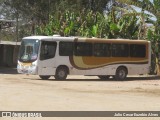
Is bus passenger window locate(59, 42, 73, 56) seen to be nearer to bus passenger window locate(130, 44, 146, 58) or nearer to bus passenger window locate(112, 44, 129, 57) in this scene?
bus passenger window locate(112, 44, 129, 57)

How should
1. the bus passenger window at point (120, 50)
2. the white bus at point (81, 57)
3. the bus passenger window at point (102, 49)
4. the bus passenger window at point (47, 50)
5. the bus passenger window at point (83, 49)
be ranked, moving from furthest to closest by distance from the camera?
the bus passenger window at point (120, 50) < the bus passenger window at point (102, 49) < the bus passenger window at point (83, 49) < the white bus at point (81, 57) < the bus passenger window at point (47, 50)

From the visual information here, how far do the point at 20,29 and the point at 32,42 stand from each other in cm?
3133

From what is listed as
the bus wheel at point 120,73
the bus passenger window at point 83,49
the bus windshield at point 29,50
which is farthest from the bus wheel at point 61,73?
the bus wheel at point 120,73

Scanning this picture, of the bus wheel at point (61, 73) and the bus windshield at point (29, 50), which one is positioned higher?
the bus windshield at point (29, 50)

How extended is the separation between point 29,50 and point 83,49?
3.19 m

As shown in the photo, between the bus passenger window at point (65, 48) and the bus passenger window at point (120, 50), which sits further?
the bus passenger window at point (120, 50)

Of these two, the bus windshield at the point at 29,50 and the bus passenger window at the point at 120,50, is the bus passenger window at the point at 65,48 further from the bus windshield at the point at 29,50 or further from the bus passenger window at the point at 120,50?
the bus passenger window at the point at 120,50

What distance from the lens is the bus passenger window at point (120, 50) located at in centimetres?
2669

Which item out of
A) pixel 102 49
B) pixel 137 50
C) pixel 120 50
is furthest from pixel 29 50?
pixel 137 50

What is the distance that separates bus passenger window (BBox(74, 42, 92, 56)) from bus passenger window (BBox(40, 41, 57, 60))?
1.50m

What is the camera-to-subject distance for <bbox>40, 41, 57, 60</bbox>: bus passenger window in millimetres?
24047

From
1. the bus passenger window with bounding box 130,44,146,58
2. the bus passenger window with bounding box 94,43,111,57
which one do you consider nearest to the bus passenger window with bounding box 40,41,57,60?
the bus passenger window with bounding box 94,43,111,57

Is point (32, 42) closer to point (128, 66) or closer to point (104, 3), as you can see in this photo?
point (128, 66)

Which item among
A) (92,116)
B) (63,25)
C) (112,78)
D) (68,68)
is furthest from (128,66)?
(92,116)
